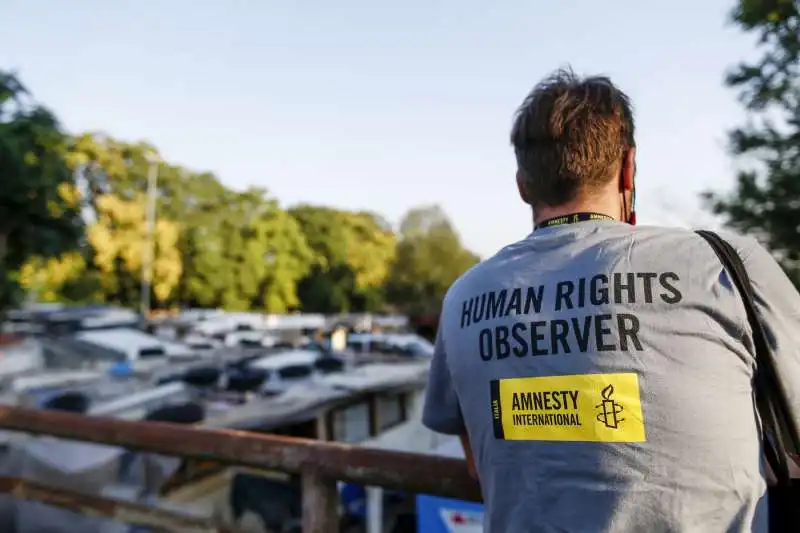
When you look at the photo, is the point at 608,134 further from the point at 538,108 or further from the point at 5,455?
the point at 5,455

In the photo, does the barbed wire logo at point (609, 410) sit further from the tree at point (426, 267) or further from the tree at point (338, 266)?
the tree at point (338, 266)

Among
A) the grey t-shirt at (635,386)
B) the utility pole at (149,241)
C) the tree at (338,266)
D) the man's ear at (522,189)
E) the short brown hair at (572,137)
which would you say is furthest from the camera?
the tree at (338,266)

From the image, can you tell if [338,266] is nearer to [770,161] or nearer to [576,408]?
[770,161]

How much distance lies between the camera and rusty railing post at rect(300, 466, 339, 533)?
2102 mm

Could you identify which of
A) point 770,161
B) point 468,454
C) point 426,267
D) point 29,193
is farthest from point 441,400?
point 426,267

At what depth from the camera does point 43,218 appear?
13594mm

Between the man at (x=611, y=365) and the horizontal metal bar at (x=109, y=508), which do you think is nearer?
the man at (x=611, y=365)

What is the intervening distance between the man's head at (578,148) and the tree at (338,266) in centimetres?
5280

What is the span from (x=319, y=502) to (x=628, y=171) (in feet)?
4.38

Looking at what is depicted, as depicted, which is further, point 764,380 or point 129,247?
point 129,247

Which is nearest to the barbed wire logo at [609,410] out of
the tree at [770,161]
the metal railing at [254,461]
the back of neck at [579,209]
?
the back of neck at [579,209]

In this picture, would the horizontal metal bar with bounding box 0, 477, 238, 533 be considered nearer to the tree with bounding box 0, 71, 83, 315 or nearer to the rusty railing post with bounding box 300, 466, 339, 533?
the rusty railing post with bounding box 300, 466, 339, 533

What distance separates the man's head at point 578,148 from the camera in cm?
142

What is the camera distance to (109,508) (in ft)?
9.05
